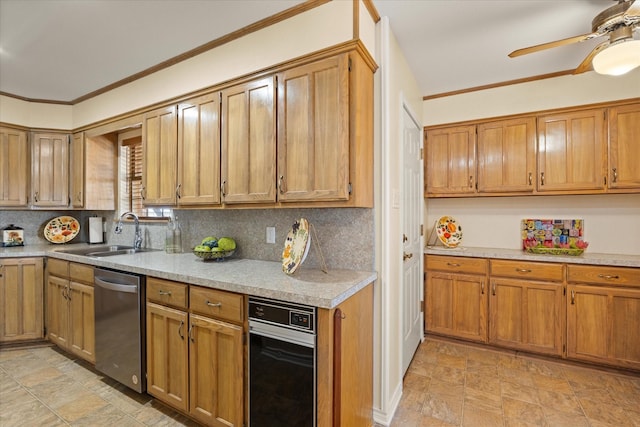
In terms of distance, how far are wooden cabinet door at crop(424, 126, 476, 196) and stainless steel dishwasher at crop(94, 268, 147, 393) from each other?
9.71 ft

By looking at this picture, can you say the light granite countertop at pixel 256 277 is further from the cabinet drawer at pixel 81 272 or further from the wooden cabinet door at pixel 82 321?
the wooden cabinet door at pixel 82 321

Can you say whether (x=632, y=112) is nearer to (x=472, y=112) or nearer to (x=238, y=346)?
(x=472, y=112)

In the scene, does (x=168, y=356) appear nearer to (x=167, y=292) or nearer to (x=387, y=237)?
(x=167, y=292)

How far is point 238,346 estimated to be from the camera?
162cm

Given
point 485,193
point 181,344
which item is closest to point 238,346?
point 181,344

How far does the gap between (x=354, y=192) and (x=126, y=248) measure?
9.30 ft

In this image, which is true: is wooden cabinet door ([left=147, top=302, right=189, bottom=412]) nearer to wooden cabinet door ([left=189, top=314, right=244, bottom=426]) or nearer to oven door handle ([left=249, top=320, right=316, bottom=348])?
wooden cabinet door ([left=189, top=314, right=244, bottom=426])

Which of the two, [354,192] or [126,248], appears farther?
[126,248]

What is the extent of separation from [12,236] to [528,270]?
5385 mm

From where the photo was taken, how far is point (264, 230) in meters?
2.38

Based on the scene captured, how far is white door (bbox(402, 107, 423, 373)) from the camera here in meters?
2.42

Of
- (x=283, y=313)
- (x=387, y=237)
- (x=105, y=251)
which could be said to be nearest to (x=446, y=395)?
(x=387, y=237)

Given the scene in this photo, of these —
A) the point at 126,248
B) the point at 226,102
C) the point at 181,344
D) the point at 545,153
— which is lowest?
the point at 181,344

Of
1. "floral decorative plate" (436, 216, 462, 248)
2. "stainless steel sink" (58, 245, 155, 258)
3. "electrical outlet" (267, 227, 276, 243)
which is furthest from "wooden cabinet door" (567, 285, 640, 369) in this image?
"stainless steel sink" (58, 245, 155, 258)
